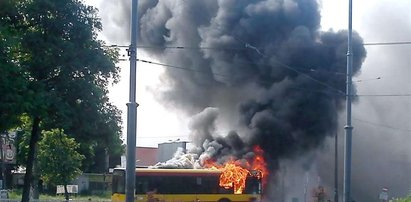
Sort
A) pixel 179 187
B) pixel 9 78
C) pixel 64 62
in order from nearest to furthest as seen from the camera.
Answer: pixel 9 78 < pixel 64 62 < pixel 179 187

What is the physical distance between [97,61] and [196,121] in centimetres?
3296

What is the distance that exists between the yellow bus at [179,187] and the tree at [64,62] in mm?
16640

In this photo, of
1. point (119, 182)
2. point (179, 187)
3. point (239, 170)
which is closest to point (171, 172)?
point (179, 187)

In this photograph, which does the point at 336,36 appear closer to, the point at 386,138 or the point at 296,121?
the point at 296,121

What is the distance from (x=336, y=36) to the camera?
50906 mm

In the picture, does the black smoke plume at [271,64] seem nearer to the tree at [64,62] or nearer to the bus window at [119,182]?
the bus window at [119,182]

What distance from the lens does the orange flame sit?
41.9 m

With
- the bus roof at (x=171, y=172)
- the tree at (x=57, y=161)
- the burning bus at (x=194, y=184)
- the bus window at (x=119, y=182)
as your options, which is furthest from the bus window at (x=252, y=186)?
the tree at (x=57, y=161)

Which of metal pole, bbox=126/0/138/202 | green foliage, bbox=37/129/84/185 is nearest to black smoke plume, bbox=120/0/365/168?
green foliage, bbox=37/129/84/185

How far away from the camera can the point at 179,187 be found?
132 feet

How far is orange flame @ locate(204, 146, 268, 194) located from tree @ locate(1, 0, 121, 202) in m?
19.7

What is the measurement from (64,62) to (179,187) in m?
20.0

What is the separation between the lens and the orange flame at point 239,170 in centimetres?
4186

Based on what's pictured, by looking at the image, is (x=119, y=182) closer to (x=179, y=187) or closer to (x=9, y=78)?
(x=179, y=187)
